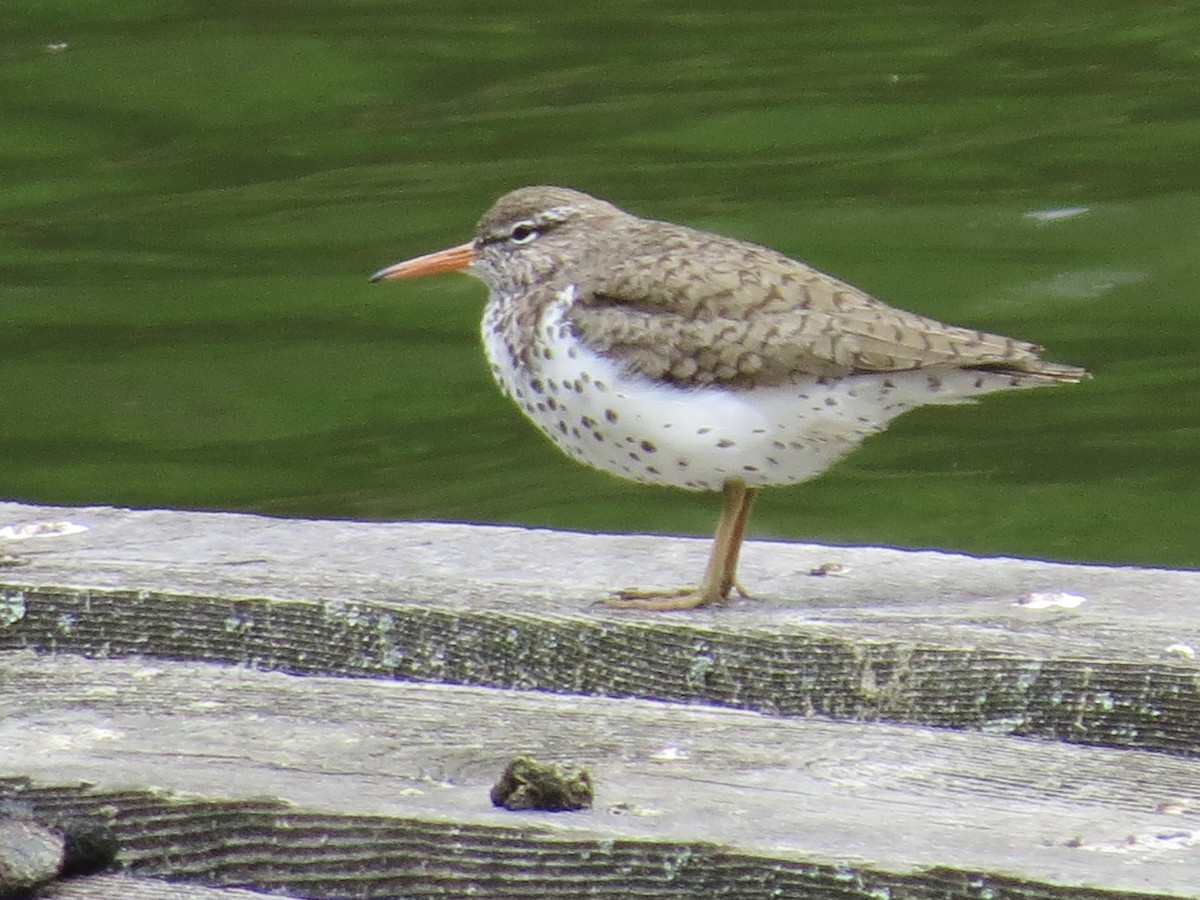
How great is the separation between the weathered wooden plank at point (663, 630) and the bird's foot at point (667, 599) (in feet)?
0.18

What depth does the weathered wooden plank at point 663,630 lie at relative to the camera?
285cm

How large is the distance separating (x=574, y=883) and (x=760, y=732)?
1.67ft

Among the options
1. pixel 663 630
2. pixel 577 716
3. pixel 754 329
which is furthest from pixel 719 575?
pixel 577 716

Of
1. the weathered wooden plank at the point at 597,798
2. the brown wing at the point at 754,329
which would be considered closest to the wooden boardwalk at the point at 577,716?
the weathered wooden plank at the point at 597,798

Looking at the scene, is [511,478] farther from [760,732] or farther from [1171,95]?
[760,732]

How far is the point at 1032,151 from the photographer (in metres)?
9.05

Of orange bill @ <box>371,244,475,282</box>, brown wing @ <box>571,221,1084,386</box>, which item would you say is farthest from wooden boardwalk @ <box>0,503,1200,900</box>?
orange bill @ <box>371,244,475,282</box>

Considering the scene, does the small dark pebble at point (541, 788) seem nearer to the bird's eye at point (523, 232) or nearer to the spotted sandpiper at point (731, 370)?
the spotted sandpiper at point (731, 370)

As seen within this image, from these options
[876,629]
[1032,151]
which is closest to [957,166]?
[1032,151]

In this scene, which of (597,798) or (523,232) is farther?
(523,232)

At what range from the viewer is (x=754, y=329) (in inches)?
155

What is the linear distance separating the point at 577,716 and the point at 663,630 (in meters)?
0.39

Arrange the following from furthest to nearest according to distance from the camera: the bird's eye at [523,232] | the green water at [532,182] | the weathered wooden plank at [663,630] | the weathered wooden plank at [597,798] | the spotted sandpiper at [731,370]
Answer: the green water at [532,182] → the bird's eye at [523,232] → the spotted sandpiper at [731,370] → the weathered wooden plank at [663,630] → the weathered wooden plank at [597,798]

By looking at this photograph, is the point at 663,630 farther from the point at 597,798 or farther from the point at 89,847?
the point at 89,847
